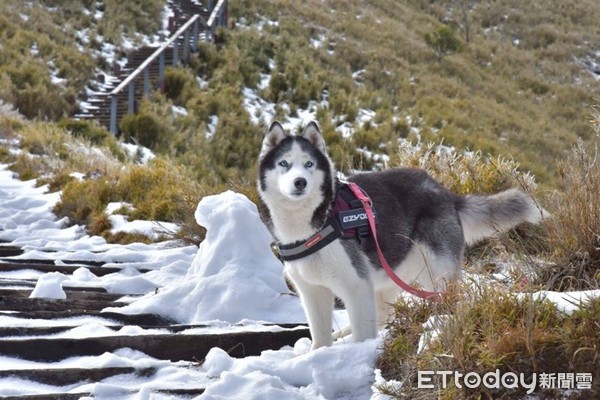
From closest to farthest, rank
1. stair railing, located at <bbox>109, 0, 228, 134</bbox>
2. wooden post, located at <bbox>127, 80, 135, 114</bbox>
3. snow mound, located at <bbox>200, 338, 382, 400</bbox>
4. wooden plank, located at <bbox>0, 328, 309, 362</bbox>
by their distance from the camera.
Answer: snow mound, located at <bbox>200, 338, 382, 400</bbox>, wooden plank, located at <bbox>0, 328, 309, 362</bbox>, stair railing, located at <bbox>109, 0, 228, 134</bbox>, wooden post, located at <bbox>127, 80, 135, 114</bbox>

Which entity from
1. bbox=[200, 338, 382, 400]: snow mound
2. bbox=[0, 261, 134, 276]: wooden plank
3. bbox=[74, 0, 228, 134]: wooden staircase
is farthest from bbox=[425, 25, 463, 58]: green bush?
bbox=[200, 338, 382, 400]: snow mound

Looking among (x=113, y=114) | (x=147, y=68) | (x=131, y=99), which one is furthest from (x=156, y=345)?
(x=147, y=68)

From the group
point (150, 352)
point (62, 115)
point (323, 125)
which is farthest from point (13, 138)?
point (150, 352)

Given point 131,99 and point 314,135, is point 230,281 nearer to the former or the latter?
point 314,135

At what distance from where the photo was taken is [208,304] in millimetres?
4988

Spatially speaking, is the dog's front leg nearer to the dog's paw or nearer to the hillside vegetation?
the dog's paw

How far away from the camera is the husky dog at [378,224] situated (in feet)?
13.3

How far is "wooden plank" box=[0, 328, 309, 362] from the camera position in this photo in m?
3.92

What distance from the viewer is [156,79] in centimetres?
1900

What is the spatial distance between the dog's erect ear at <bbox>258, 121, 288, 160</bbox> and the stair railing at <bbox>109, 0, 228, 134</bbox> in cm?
1197

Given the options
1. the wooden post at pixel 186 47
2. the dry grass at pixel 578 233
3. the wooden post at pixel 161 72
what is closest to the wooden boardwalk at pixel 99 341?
the dry grass at pixel 578 233

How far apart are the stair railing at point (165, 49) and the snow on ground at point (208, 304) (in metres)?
7.85

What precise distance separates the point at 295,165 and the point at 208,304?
1314mm

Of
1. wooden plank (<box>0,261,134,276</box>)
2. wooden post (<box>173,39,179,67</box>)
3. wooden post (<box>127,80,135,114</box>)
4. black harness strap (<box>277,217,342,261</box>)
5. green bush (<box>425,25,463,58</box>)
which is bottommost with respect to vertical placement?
wooden plank (<box>0,261,134,276</box>)
